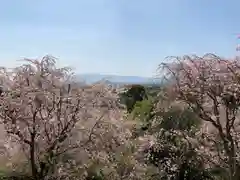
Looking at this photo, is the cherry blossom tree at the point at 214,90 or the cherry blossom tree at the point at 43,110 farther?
the cherry blossom tree at the point at 214,90

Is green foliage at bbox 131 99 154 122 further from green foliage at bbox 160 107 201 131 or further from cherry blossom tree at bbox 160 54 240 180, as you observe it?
cherry blossom tree at bbox 160 54 240 180

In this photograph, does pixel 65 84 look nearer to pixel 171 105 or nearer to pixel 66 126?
pixel 66 126

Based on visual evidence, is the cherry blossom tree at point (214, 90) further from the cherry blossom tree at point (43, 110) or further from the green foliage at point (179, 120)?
the cherry blossom tree at point (43, 110)

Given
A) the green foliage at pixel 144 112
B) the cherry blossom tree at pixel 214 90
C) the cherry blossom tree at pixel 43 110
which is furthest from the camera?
the green foliage at pixel 144 112

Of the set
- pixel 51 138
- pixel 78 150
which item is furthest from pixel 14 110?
pixel 78 150

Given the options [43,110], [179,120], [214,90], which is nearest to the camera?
[43,110]

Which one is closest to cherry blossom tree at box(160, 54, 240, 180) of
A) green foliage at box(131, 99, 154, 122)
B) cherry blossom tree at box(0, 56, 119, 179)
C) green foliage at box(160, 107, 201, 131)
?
green foliage at box(160, 107, 201, 131)

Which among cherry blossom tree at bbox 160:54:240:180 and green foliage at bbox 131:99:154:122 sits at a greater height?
cherry blossom tree at bbox 160:54:240:180

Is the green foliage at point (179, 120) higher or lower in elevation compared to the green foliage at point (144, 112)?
higher

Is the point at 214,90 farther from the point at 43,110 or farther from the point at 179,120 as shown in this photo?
the point at 43,110

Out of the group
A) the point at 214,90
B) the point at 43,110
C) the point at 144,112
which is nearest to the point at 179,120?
the point at 214,90

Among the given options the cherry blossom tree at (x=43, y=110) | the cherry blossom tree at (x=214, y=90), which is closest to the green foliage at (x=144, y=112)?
the cherry blossom tree at (x=214, y=90)

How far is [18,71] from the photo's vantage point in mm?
9711

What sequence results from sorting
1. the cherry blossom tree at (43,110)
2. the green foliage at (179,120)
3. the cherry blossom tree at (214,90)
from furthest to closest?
the green foliage at (179,120)
the cherry blossom tree at (214,90)
the cherry blossom tree at (43,110)
